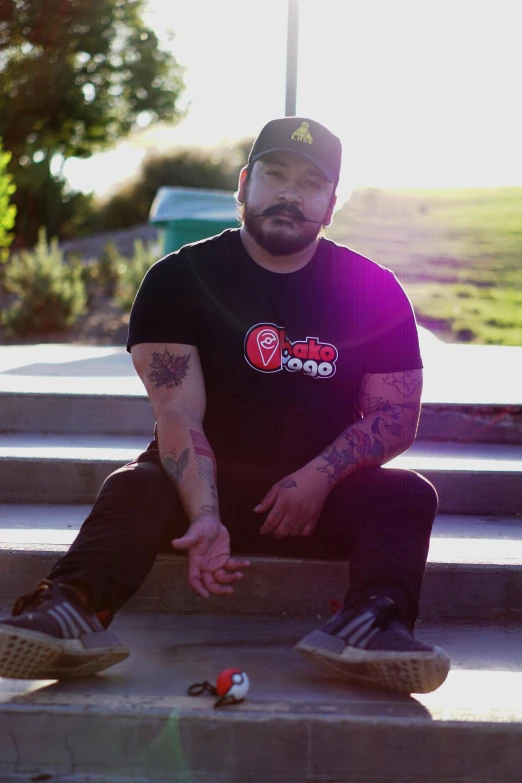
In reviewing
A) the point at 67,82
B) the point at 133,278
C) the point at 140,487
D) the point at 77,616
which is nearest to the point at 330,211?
the point at 140,487

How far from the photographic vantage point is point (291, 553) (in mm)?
2529

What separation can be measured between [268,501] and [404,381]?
0.53 m

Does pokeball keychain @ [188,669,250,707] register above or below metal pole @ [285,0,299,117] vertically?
below

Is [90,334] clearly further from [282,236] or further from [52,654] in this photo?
[52,654]

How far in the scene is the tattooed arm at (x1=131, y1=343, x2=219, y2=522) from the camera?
7.56ft

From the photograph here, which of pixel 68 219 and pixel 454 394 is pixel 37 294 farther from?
pixel 68 219

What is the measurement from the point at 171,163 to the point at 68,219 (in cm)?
304

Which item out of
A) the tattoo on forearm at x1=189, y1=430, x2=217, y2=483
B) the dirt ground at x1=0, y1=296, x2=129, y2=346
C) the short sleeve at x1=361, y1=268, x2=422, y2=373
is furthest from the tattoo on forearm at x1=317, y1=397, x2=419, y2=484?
the dirt ground at x1=0, y1=296, x2=129, y2=346

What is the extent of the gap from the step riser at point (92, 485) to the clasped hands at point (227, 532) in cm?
81

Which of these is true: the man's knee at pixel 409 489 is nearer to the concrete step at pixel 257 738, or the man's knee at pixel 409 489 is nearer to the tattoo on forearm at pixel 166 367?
the concrete step at pixel 257 738

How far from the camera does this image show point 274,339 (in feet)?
8.20

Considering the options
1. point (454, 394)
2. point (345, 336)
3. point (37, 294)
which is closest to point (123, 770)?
point (345, 336)

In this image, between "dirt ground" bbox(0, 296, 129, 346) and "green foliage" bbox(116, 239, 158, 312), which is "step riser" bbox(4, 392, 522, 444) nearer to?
"dirt ground" bbox(0, 296, 129, 346)

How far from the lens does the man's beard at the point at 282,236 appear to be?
2516mm
